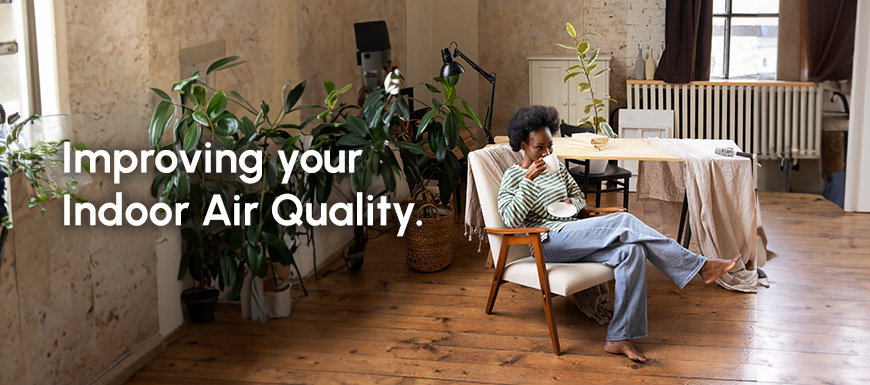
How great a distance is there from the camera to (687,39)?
8047 millimetres

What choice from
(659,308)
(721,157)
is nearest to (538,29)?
(721,157)

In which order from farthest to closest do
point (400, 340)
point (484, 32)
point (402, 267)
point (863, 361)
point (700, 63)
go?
1. point (484, 32)
2. point (700, 63)
3. point (402, 267)
4. point (400, 340)
5. point (863, 361)

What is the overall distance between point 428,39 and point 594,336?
4955 mm

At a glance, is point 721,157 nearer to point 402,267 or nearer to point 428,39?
point 402,267

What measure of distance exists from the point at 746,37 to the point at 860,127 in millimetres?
1737

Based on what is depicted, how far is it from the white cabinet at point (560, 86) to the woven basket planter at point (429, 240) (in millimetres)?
2959

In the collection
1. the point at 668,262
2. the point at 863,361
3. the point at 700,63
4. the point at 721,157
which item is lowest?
the point at 863,361

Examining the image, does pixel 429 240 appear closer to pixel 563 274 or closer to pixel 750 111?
pixel 563 274

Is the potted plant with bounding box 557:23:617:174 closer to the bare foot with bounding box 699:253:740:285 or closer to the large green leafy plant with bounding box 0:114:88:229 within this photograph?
the bare foot with bounding box 699:253:740:285

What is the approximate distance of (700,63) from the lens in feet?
26.7

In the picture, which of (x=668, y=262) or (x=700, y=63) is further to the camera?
(x=700, y=63)

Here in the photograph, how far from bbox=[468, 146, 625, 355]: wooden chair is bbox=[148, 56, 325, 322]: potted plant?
871 mm

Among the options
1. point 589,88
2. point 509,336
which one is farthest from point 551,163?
point 589,88

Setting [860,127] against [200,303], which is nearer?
[200,303]
